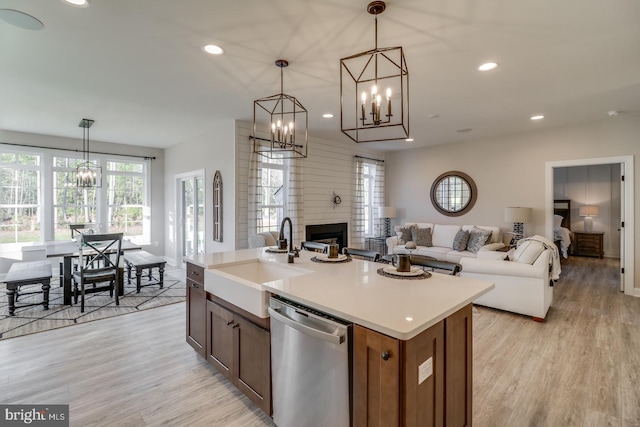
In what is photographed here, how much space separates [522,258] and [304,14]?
12.2 ft

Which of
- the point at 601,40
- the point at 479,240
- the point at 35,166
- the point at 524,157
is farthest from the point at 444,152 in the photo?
the point at 35,166

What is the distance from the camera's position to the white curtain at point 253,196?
509cm

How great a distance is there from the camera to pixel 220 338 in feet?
7.67

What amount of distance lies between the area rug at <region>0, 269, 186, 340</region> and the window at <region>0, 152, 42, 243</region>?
1.12m

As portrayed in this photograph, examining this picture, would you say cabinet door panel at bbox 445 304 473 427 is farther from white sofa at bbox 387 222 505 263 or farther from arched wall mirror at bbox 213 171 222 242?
arched wall mirror at bbox 213 171 222 242

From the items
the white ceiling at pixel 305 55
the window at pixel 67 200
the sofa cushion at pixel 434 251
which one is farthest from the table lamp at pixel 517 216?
the window at pixel 67 200

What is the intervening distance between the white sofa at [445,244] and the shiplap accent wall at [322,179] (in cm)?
121

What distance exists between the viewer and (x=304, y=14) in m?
2.23

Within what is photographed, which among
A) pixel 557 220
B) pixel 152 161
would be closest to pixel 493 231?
pixel 557 220

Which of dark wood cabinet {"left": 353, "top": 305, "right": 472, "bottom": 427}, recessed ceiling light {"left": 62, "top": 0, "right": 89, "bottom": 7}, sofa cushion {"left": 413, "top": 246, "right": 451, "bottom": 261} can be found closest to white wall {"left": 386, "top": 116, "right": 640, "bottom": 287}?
sofa cushion {"left": 413, "top": 246, "right": 451, "bottom": 261}

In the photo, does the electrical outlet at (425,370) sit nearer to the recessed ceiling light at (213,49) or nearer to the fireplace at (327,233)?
the recessed ceiling light at (213,49)

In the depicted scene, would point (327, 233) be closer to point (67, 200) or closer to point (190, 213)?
point (190, 213)

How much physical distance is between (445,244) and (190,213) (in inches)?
215

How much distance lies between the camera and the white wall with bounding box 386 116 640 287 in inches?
194
